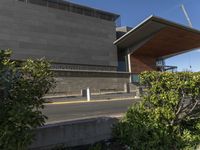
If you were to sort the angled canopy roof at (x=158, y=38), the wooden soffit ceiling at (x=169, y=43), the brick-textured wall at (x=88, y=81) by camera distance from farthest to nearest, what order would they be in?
the wooden soffit ceiling at (x=169, y=43) < the angled canopy roof at (x=158, y=38) < the brick-textured wall at (x=88, y=81)

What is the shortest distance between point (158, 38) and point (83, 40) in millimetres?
12807

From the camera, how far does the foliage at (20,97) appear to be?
5.09m

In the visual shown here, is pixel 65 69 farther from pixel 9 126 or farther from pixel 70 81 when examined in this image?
pixel 9 126

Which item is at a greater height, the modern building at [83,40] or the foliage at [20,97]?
the modern building at [83,40]

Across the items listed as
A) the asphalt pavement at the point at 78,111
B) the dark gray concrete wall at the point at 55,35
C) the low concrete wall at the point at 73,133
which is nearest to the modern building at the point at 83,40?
the dark gray concrete wall at the point at 55,35

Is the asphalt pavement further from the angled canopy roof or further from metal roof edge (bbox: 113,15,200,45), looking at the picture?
the angled canopy roof

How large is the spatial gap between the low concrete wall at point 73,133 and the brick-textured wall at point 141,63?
46105mm

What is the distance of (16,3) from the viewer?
39438 mm

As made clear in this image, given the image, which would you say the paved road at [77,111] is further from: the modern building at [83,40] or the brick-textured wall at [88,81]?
the modern building at [83,40]

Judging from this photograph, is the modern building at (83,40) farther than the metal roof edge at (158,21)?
No

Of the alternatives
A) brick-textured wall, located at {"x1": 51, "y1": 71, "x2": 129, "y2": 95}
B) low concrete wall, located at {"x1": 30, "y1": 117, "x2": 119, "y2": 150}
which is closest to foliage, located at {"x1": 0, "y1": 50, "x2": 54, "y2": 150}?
low concrete wall, located at {"x1": 30, "y1": 117, "x2": 119, "y2": 150}

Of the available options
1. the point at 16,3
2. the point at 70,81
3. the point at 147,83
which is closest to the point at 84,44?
the point at 70,81

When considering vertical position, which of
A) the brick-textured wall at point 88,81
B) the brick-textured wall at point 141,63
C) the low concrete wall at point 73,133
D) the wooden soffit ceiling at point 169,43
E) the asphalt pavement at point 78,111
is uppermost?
the wooden soffit ceiling at point 169,43

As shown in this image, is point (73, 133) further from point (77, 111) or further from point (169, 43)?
point (169, 43)
